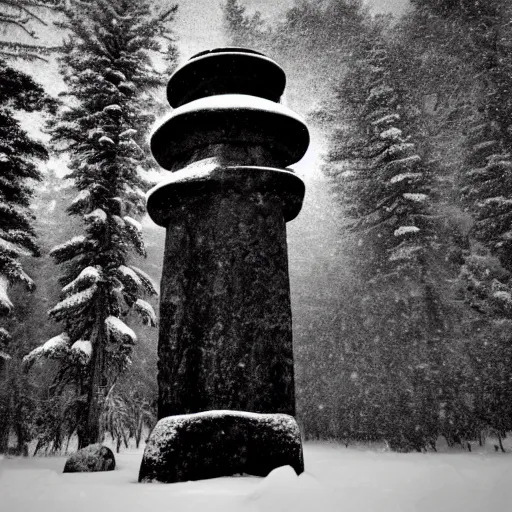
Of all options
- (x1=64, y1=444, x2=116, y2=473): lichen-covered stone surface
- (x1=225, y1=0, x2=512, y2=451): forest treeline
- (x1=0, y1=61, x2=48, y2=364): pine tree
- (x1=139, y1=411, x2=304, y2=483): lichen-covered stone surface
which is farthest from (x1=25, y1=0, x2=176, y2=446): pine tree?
(x1=139, y1=411, x2=304, y2=483): lichen-covered stone surface

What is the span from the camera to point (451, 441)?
9.65 meters

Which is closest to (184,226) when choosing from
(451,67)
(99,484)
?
(99,484)

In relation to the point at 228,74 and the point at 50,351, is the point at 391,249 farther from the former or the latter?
the point at 228,74

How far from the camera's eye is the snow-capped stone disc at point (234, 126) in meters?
2.31

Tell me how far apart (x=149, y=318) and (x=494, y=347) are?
888cm

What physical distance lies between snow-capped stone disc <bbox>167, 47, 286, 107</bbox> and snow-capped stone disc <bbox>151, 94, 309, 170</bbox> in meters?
0.20

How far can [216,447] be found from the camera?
1.71m

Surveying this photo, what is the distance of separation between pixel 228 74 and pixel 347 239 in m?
12.5

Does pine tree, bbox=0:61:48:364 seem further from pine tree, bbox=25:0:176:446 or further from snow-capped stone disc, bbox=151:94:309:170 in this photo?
snow-capped stone disc, bbox=151:94:309:170

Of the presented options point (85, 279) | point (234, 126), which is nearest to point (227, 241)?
point (234, 126)

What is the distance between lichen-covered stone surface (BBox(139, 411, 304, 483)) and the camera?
66.2 inches

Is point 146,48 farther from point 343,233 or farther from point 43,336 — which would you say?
point 43,336

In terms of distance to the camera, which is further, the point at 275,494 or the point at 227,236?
the point at 227,236

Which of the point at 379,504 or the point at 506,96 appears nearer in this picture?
the point at 379,504
